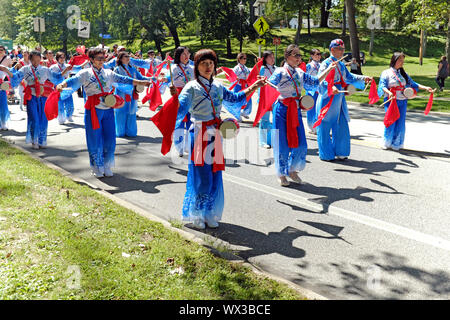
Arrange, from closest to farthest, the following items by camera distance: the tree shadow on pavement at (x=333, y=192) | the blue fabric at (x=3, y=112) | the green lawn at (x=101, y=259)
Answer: the green lawn at (x=101, y=259) → the tree shadow on pavement at (x=333, y=192) → the blue fabric at (x=3, y=112)

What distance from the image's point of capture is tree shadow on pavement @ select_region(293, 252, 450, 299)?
418cm

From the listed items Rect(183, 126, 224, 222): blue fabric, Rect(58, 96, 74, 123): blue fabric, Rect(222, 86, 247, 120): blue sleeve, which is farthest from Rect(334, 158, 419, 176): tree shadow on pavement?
Rect(58, 96, 74, 123): blue fabric

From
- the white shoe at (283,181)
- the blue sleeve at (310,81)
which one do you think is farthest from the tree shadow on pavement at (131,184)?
the blue sleeve at (310,81)

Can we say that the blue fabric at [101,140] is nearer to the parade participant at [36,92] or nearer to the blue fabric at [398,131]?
the parade participant at [36,92]

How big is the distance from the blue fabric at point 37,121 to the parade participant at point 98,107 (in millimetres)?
3051

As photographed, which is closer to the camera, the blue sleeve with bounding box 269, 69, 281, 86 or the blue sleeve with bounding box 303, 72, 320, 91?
the blue sleeve with bounding box 269, 69, 281, 86

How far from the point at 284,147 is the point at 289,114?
54cm

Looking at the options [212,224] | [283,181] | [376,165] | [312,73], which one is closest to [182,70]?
[283,181]

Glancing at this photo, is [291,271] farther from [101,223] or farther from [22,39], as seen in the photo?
[22,39]

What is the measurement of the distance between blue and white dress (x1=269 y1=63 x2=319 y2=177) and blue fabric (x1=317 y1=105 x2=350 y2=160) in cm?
177

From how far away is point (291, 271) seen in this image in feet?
15.3

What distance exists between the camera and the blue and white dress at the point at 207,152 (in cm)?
538

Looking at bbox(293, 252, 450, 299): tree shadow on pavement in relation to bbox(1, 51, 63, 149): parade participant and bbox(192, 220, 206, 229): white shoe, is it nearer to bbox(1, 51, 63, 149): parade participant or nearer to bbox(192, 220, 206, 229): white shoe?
bbox(192, 220, 206, 229): white shoe
